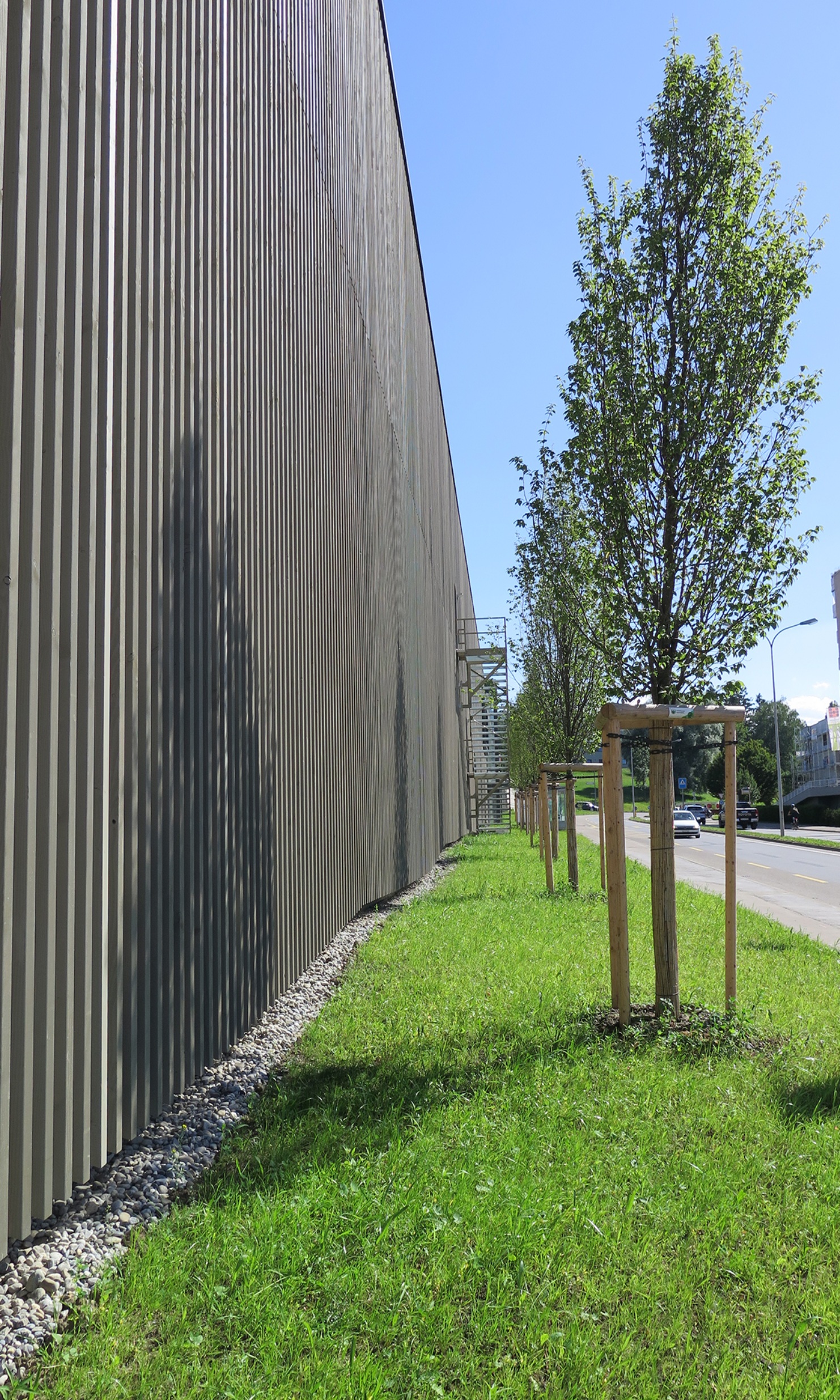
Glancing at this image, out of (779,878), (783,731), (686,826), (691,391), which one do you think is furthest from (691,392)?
(783,731)

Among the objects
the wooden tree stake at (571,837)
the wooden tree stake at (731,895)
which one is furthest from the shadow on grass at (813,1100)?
the wooden tree stake at (571,837)

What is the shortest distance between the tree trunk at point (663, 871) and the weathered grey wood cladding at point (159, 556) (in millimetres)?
2490

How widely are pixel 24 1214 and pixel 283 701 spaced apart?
4.28 meters

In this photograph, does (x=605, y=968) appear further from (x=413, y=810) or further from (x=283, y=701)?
(x=413, y=810)

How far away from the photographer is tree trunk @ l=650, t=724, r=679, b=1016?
240 inches

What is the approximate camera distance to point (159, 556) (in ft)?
14.5

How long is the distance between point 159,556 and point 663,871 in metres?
3.69

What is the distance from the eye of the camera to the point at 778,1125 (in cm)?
431

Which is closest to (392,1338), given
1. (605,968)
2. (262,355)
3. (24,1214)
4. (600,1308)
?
(600,1308)

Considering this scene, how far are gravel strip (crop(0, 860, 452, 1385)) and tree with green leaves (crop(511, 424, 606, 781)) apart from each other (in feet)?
13.5

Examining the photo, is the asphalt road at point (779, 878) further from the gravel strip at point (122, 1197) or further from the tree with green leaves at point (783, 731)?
the tree with green leaves at point (783, 731)

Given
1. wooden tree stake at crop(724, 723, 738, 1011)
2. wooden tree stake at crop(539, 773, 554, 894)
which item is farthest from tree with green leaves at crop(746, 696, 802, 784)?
wooden tree stake at crop(724, 723, 738, 1011)

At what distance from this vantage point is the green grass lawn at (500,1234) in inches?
103

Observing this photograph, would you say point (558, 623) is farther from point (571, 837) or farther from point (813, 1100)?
point (813, 1100)
